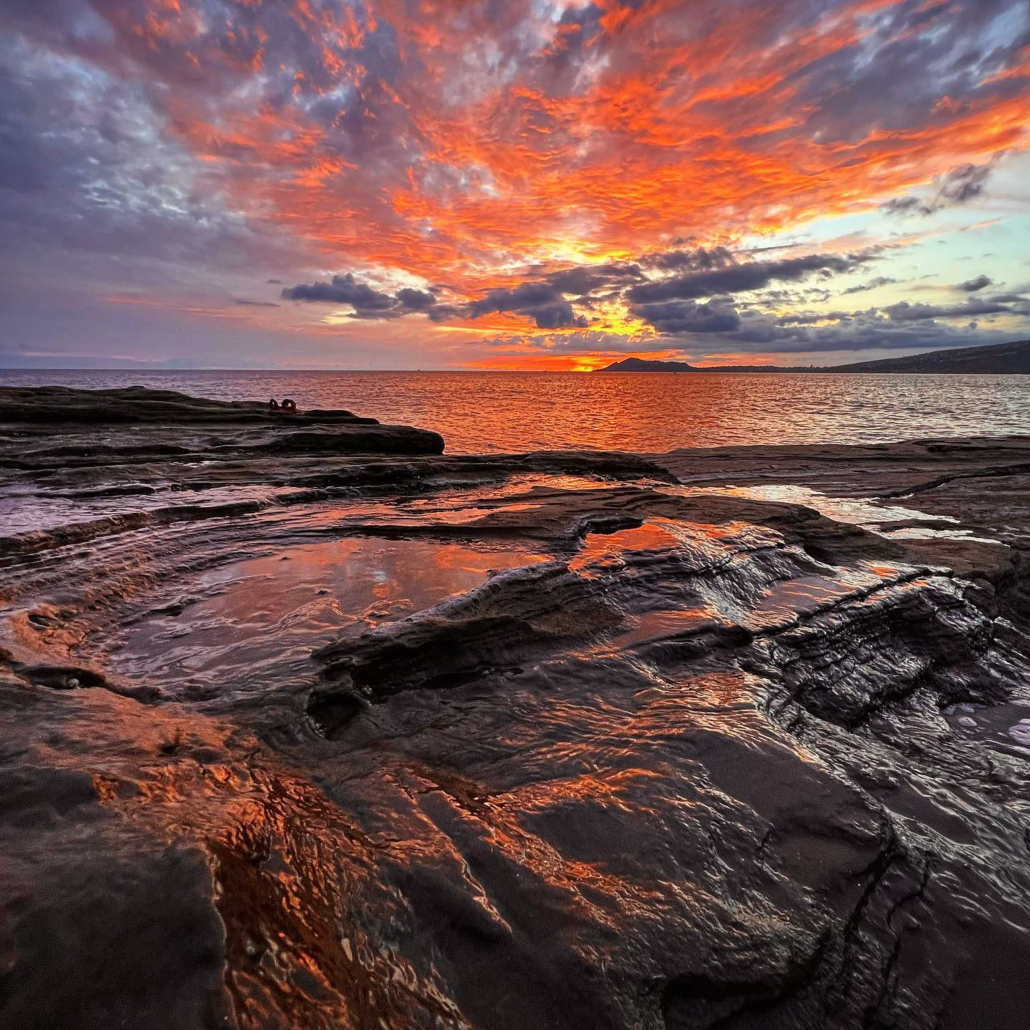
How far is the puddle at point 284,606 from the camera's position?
177 inches

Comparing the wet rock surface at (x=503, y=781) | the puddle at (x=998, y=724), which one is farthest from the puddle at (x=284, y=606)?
the puddle at (x=998, y=724)

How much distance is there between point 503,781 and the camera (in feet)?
11.9

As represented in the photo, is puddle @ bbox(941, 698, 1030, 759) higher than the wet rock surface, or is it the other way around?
the wet rock surface

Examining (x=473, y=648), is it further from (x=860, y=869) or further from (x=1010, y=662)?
(x=1010, y=662)

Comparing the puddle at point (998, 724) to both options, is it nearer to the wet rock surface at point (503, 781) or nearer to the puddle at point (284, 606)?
the wet rock surface at point (503, 781)

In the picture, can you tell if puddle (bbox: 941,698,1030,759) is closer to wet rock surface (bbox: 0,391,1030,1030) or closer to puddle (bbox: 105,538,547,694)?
wet rock surface (bbox: 0,391,1030,1030)

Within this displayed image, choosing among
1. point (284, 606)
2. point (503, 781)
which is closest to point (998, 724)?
point (503, 781)

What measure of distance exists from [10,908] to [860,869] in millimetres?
4001

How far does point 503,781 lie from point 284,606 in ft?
10.6

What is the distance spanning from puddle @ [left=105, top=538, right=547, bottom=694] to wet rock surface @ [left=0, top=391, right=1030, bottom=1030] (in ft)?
0.15

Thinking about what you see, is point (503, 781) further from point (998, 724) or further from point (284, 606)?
point (998, 724)

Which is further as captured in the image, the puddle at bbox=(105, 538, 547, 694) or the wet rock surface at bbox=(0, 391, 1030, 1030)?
the puddle at bbox=(105, 538, 547, 694)

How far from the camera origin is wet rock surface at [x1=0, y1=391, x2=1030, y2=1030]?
217 cm

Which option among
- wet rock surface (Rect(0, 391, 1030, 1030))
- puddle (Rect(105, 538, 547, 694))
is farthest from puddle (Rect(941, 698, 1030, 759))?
puddle (Rect(105, 538, 547, 694))
